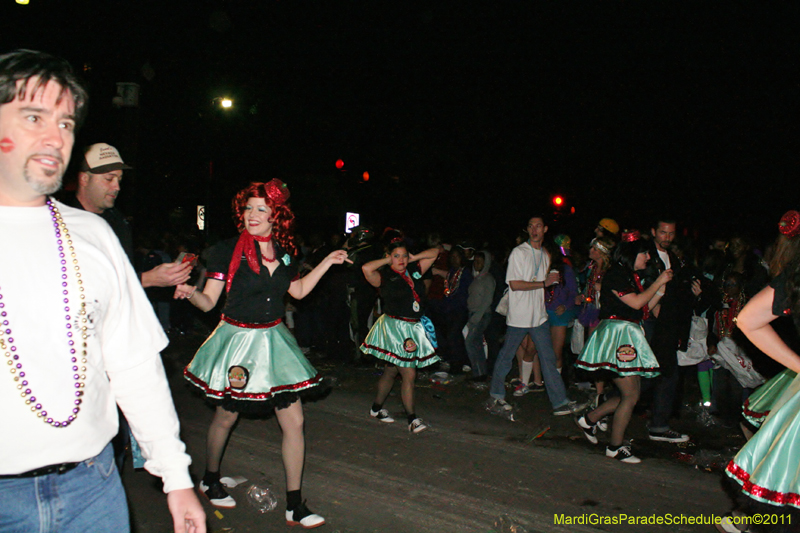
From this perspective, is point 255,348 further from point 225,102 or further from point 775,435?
point 225,102

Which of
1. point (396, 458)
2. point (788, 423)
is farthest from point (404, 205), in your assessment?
point (788, 423)

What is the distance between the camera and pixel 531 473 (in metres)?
5.14

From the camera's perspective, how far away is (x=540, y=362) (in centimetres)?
694

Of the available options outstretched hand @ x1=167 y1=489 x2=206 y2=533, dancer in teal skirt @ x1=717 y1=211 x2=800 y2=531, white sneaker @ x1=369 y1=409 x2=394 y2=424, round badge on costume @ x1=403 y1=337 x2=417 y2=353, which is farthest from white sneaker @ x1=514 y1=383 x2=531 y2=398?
outstretched hand @ x1=167 y1=489 x2=206 y2=533

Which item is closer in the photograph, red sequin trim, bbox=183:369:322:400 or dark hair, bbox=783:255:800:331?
dark hair, bbox=783:255:800:331

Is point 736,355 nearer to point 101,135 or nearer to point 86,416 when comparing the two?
point 86,416

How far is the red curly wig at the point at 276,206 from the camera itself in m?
4.29

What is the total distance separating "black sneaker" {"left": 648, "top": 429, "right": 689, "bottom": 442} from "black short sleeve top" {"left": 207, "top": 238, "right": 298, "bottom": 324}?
4210 millimetres

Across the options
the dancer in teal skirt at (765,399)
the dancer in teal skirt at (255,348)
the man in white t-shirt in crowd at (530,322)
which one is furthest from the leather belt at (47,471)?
the man in white t-shirt in crowd at (530,322)

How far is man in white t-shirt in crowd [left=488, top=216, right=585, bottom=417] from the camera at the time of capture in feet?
22.0

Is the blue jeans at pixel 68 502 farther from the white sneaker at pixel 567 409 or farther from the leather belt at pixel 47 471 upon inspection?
the white sneaker at pixel 567 409

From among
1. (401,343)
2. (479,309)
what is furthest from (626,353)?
(479,309)

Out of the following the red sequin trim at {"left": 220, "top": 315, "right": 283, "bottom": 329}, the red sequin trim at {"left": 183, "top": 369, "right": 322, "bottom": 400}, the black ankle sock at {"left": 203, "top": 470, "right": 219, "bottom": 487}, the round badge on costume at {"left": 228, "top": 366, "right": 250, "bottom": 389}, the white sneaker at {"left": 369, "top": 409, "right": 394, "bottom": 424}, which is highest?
the red sequin trim at {"left": 220, "top": 315, "right": 283, "bottom": 329}

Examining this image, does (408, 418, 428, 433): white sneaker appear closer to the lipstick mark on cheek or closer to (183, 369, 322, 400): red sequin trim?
(183, 369, 322, 400): red sequin trim
